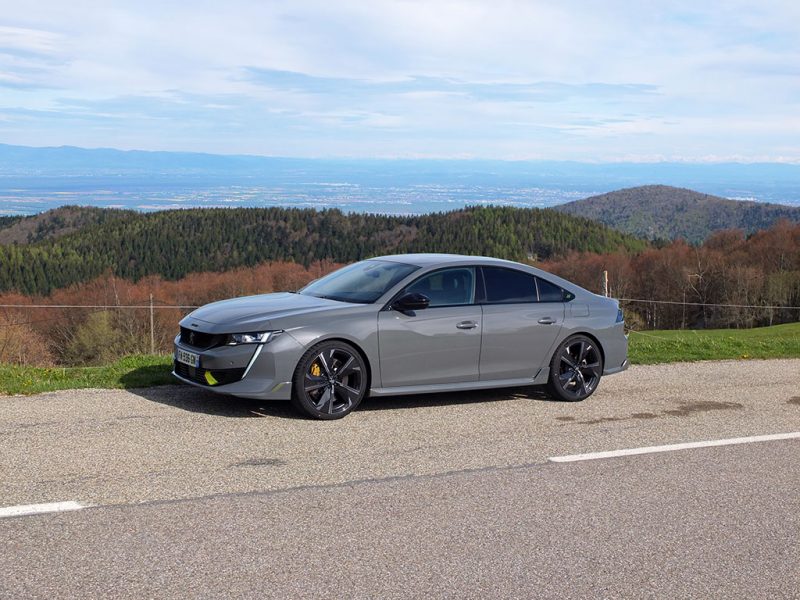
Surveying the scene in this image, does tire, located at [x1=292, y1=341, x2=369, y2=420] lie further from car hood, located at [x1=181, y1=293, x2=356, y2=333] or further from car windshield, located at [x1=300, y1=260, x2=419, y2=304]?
car windshield, located at [x1=300, y1=260, x2=419, y2=304]

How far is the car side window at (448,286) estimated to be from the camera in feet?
28.2

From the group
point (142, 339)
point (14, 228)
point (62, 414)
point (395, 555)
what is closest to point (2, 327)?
point (142, 339)

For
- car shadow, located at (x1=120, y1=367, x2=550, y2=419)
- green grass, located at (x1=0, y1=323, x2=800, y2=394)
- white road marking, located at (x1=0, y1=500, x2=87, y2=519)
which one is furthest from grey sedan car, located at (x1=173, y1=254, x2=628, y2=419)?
white road marking, located at (x1=0, y1=500, x2=87, y2=519)

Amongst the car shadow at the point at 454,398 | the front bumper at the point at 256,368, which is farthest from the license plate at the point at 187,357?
the car shadow at the point at 454,398

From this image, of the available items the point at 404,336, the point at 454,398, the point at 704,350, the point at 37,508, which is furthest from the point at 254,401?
the point at 704,350

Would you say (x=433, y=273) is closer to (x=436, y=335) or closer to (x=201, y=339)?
(x=436, y=335)

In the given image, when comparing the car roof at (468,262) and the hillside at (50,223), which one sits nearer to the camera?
Result: the car roof at (468,262)

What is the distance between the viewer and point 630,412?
8.65 metres

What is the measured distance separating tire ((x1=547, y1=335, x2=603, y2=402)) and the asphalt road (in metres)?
0.45

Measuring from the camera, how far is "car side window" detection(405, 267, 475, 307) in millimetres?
8594

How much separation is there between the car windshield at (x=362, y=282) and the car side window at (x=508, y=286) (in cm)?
84

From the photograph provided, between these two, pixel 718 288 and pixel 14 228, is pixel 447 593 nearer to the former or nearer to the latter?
pixel 718 288

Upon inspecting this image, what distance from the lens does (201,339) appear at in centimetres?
797

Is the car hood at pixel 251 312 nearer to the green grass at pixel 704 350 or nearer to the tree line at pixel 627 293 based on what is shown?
the green grass at pixel 704 350
